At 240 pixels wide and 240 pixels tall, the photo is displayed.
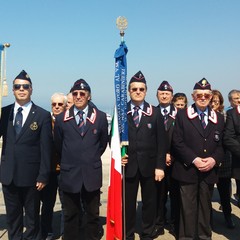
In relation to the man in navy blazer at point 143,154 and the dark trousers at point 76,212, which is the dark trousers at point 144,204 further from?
the dark trousers at point 76,212

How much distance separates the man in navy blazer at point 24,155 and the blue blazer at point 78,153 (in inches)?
7.6

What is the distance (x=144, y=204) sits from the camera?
425 centimetres

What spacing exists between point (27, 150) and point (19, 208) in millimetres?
751

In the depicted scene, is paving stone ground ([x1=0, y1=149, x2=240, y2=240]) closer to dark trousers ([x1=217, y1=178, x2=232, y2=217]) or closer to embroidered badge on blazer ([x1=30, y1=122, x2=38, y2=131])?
dark trousers ([x1=217, y1=178, x2=232, y2=217])

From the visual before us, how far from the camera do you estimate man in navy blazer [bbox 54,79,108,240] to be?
3797 millimetres

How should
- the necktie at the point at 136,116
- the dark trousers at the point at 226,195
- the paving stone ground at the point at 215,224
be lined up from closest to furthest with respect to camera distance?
the necktie at the point at 136,116
the paving stone ground at the point at 215,224
the dark trousers at the point at 226,195

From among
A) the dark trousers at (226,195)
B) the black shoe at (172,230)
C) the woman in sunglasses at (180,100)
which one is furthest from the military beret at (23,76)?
the dark trousers at (226,195)

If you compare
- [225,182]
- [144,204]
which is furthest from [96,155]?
[225,182]

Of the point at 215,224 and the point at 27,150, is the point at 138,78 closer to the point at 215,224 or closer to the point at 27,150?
the point at 27,150

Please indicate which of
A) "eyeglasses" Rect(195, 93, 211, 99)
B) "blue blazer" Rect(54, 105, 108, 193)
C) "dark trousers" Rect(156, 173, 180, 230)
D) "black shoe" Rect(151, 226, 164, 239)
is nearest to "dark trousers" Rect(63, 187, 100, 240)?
"blue blazer" Rect(54, 105, 108, 193)

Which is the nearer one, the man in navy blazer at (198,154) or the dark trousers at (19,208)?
the dark trousers at (19,208)

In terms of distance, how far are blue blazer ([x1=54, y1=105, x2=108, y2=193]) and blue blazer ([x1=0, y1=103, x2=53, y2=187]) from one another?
182 millimetres

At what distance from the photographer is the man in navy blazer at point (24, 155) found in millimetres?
3787

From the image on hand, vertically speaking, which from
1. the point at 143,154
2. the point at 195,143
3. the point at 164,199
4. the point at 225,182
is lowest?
the point at 164,199
